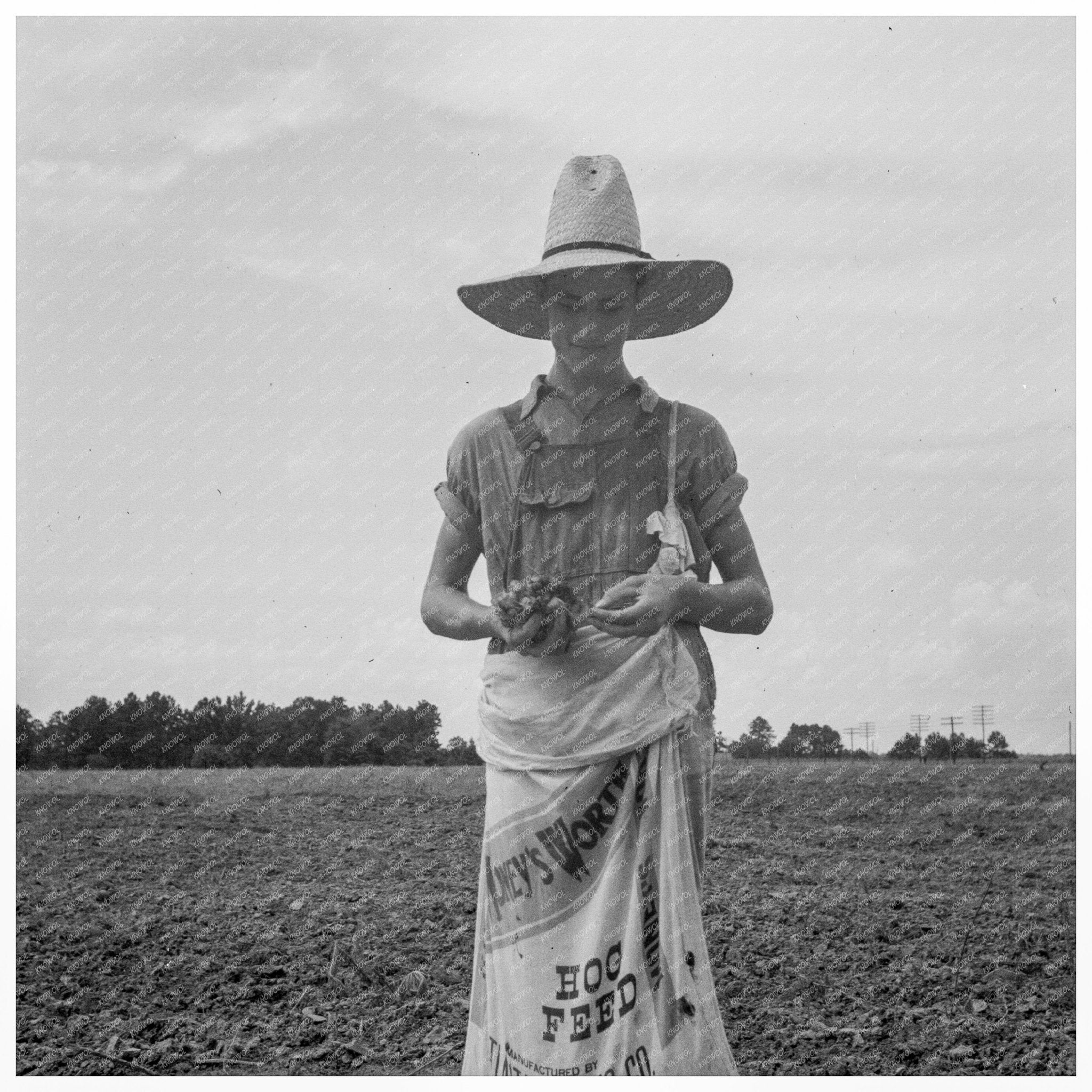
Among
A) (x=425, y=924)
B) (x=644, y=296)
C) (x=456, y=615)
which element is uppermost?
(x=644, y=296)

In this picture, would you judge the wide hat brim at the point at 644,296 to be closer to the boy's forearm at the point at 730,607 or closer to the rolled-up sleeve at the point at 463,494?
the rolled-up sleeve at the point at 463,494

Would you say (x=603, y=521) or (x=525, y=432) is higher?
(x=525, y=432)

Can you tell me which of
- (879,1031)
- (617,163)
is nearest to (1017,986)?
(879,1031)

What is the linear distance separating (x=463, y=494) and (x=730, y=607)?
0.81m

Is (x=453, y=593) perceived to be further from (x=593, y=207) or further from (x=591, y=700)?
(x=593, y=207)

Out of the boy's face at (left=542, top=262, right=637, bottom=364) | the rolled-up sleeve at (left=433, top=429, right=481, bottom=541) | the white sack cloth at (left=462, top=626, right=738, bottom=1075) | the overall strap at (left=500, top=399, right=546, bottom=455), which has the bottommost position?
the white sack cloth at (left=462, top=626, right=738, bottom=1075)

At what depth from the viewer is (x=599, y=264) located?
3.29m

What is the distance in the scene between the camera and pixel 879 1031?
5.56 m

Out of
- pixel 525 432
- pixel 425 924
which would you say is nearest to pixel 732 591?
pixel 525 432

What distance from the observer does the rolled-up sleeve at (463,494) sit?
349 cm

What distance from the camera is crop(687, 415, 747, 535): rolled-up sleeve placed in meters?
3.41

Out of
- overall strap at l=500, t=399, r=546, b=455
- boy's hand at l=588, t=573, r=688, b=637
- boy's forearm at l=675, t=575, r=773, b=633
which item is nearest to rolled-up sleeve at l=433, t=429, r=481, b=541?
overall strap at l=500, t=399, r=546, b=455

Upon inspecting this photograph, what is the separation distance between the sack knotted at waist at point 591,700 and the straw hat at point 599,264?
99 cm

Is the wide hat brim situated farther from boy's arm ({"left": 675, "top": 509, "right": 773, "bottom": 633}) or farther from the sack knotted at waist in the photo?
the sack knotted at waist
